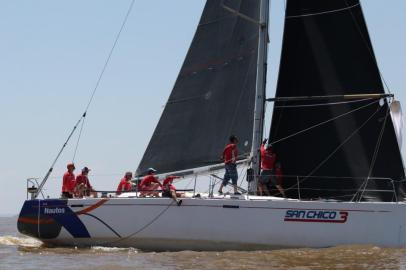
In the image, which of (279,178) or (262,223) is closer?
(262,223)

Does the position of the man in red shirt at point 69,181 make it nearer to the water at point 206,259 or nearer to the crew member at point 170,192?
the water at point 206,259

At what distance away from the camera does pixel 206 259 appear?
15617 mm

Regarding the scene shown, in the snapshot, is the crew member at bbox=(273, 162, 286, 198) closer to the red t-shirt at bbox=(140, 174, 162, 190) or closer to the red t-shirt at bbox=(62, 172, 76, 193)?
the red t-shirt at bbox=(140, 174, 162, 190)

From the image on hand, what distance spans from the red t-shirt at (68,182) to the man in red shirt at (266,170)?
4.70 metres

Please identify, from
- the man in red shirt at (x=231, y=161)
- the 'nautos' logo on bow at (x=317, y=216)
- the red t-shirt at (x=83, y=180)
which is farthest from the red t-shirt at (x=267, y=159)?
the red t-shirt at (x=83, y=180)

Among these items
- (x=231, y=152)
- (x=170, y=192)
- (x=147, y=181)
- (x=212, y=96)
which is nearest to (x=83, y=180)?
(x=147, y=181)

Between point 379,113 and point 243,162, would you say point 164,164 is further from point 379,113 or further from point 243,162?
point 379,113

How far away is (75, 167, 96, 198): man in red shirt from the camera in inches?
740

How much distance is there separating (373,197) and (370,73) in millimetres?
2922

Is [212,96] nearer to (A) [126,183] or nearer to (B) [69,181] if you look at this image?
(A) [126,183]

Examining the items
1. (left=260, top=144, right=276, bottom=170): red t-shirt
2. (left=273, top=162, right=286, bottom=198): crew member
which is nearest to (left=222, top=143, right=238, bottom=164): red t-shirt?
(left=260, top=144, right=276, bottom=170): red t-shirt

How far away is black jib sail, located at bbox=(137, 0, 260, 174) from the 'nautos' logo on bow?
2210 millimetres

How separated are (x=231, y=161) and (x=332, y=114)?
8.70ft

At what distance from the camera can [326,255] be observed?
15977 millimetres
